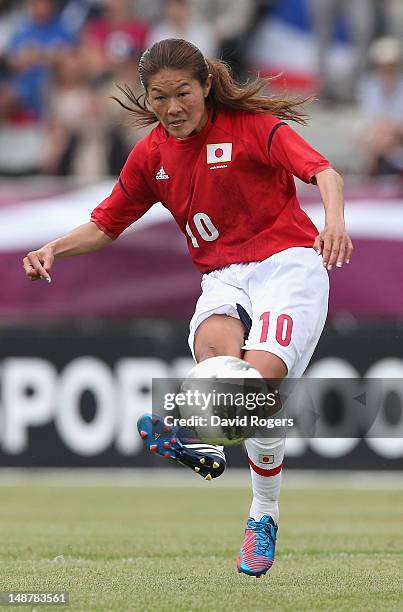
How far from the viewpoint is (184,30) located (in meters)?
15.4

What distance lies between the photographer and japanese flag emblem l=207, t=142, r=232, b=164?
6.30 metres

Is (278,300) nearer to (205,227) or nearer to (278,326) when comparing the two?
(278,326)

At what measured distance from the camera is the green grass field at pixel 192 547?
19.5 ft

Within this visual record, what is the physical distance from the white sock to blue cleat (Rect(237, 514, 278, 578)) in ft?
0.26

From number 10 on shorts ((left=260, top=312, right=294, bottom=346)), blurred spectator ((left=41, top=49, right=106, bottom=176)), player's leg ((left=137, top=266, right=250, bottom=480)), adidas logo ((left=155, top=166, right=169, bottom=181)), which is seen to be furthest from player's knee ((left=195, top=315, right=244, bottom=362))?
blurred spectator ((left=41, top=49, right=106, bottom=176))

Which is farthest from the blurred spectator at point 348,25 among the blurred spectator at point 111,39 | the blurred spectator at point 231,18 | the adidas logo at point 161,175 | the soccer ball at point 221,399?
the soccer ball at point 221,399

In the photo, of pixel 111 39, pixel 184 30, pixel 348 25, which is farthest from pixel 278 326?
pixel 348 25

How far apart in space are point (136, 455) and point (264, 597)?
7275mm

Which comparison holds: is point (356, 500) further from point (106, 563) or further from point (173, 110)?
point (173, 110)

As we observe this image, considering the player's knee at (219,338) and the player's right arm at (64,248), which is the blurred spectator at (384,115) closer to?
the player's right arm at (64,248)

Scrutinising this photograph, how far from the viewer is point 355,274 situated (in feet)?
43.1

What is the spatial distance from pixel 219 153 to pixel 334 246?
3.48ft

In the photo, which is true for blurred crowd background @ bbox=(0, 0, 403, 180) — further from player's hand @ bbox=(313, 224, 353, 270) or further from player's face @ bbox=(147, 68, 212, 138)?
player's hand @ bbox=(313, 224, 353, 270)

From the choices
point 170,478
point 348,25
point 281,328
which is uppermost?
point 348,25
